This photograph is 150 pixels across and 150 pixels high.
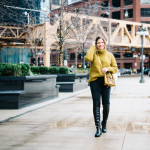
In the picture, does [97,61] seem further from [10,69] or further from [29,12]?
[29,12]

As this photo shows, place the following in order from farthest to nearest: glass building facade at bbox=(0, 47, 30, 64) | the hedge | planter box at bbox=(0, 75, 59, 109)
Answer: glass building facade at bbox=(0, 47, 30, 64) → the hedge → planter box at bbox=(0, 75, 59, 109)

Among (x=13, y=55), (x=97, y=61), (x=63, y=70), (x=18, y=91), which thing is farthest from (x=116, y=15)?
(x=97, y=61)

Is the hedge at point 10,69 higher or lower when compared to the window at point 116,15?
lower

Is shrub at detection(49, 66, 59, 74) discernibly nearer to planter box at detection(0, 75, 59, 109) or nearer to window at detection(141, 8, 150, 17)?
planter box at detection(0, 75, 59, 109)

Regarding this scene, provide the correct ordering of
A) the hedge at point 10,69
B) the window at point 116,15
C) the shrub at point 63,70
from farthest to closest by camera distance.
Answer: the window at point 116,15, the shrub at point 63,70, the hedge at point 10,69

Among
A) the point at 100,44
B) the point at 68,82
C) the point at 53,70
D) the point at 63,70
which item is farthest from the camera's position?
the point at 63,70

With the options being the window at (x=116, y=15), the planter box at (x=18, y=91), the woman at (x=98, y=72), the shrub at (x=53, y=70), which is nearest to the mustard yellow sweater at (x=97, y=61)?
the woman at (x=98, y=72)

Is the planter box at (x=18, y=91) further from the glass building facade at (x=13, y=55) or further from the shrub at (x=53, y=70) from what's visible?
the glass building facade at (x=13, y=55)

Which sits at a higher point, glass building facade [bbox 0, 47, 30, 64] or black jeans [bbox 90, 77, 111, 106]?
glass building facade [bbox 0, 47, 30, 64]

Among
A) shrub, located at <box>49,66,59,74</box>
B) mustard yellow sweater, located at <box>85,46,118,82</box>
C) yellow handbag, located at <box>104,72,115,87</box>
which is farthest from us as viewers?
shrub, located at <box>49,66,59,74</box>

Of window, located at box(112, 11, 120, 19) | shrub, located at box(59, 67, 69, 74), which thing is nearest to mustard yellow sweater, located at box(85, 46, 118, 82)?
shrub, located at box(59, 67, 69, 74)

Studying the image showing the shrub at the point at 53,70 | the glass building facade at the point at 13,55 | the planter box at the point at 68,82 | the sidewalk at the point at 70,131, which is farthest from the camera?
the glass building facade at the point at 13,55

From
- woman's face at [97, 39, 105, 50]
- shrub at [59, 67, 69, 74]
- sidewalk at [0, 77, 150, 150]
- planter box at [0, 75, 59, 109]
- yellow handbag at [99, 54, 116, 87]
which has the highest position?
woman's face at [97, 39, 105, 50]

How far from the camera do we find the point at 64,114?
31.1 feet
